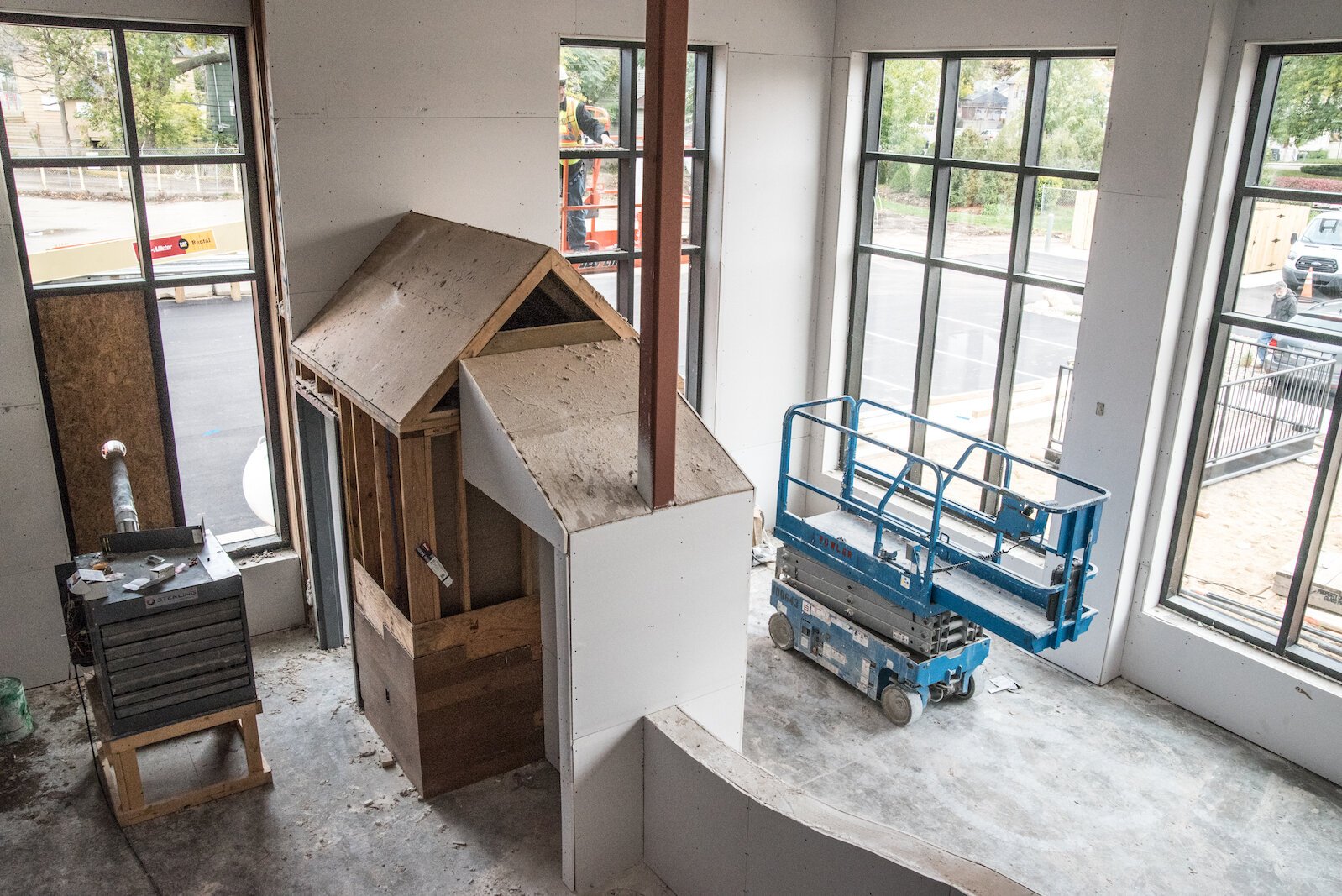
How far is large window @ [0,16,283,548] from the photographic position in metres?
5.50

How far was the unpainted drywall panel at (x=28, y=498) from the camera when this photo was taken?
18.9ft

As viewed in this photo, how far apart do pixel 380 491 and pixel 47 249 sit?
7.93ft

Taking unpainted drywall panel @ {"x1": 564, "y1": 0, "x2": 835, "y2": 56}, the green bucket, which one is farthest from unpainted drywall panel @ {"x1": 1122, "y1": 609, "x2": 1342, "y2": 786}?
the green bucket

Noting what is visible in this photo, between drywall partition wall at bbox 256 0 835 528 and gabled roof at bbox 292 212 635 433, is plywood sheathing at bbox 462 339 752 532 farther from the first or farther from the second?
drywall partition wall at bbox 256 0 835 528

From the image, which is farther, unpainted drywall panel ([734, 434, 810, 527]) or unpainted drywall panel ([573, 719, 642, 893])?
unpainted drywall panel ([734, 434, 810, 527])

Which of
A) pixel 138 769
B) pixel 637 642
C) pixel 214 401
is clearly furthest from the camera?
pixel 214 401

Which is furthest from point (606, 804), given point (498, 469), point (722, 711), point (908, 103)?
point (908, 103)

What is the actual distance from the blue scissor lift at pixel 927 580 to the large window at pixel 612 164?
174cm

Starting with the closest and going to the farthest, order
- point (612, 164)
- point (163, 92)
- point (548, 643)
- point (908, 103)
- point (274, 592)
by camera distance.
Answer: point (548, 643) → point (163, 92) → point (274, 592) → point (612, 164) → point (908, 103)

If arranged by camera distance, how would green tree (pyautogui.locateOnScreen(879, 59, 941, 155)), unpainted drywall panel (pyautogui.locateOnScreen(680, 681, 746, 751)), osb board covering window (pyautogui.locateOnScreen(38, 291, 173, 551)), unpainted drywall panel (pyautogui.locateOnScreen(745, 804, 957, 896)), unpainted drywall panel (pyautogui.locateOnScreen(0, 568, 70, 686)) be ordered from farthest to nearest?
green tree (pyautogui.locateOnScreen(879, 59, 941, 155))
unpainted drywall panel (pyautogui.locateOnScreen(0, 568, 70, 686))
osb board covering window (pyautogui.locateOnScreen(38, 291, 173, 551))
unpainted drywall panel (pyautogui.locateOnScreen(680, 681, 746, 751))
unpainted drywall panel (pyautogui.locateOnScreen(745, 804, 957, 896))

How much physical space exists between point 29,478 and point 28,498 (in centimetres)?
12

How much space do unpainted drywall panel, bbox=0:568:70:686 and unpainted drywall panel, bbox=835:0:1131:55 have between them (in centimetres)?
631

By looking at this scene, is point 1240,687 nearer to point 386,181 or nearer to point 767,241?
point 767,241

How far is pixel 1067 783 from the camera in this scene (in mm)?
5551
